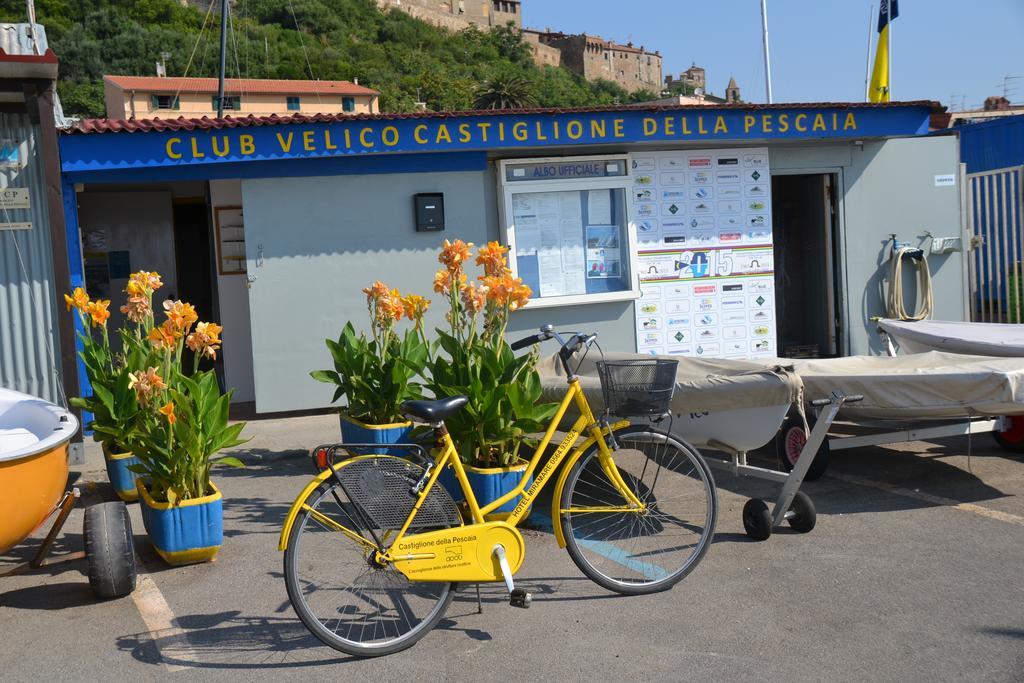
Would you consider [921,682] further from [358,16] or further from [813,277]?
[358,16]

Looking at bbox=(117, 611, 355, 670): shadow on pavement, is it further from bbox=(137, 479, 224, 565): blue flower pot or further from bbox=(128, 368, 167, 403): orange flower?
bbox=(128, 368, 167, 403): orange flower

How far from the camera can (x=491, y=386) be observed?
5797 millimetres

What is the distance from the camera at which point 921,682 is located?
3.78 m

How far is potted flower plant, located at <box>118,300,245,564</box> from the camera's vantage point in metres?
5.36

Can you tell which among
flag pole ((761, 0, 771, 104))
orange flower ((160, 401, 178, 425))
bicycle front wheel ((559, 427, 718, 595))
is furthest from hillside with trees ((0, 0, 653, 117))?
bicycle front wheel ((559, 427, 718, 595))

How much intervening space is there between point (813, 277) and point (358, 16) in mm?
93515

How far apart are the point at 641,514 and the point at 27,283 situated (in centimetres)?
626

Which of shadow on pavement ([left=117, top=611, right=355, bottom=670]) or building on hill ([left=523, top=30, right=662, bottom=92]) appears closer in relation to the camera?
shadow on pavement ([left=117, top=611, right=355, bottom=670])

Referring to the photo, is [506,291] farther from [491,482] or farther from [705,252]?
[705,252]

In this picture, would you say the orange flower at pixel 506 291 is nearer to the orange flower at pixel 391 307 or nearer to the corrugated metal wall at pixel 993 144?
the orange flower at pixel 391 307

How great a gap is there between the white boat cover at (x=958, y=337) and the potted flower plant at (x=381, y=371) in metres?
4.04

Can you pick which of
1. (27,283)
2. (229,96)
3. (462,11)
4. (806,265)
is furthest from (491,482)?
(462,11)

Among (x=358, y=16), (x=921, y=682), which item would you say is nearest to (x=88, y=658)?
(x=921, y=682)

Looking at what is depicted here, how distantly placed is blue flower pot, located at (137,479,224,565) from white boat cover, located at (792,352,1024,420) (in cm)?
362
